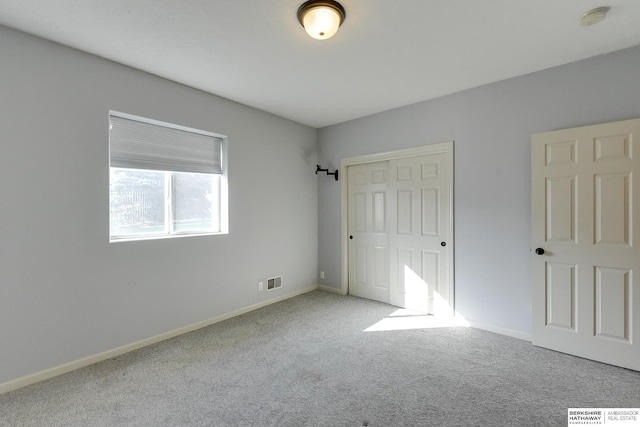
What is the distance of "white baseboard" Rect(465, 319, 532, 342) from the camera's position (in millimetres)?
2848

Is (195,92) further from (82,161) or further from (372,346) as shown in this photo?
(372,346)

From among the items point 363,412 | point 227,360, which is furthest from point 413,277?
point 227,360

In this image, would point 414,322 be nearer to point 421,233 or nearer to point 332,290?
point 421,233

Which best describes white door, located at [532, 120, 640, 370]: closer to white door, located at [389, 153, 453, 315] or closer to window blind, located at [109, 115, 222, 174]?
white door, located at [389, 153, 453, 315]

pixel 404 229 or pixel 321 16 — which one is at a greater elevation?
pixel 321 16

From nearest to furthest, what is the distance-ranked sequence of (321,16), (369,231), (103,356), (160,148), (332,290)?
(321,16), (103,356), (160,148), (369,231), (332,290)

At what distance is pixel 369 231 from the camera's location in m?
4.21

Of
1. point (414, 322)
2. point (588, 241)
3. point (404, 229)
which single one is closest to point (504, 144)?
point (588, 241)

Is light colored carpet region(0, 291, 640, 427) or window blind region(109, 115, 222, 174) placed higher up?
window blind region(109, 115, 222, 174)

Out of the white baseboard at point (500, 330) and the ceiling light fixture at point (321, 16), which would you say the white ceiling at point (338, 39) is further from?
the white baseboard at point (500, 330)

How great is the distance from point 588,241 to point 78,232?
432 cm

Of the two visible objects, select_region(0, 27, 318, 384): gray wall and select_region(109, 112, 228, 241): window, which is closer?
select_region(0, 27, 318, 384): gray wall

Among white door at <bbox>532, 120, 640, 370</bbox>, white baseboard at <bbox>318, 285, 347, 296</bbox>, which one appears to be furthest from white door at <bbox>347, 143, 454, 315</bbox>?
white door at <bbox>532, 120, 640, 370</bbox>

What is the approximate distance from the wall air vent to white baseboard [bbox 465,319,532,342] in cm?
242
